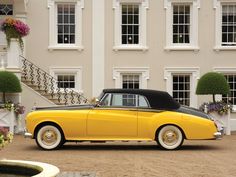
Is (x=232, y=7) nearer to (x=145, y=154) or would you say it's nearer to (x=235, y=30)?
(x=235, y=30)

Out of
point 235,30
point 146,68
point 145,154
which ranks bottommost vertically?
point 145,154

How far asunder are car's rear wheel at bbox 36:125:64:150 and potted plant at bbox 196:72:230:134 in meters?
8.68

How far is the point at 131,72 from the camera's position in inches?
989

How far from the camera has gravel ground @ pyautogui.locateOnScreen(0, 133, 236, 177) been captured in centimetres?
1197

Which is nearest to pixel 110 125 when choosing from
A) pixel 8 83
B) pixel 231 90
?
pixel 8 83

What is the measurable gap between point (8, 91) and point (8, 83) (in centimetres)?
32

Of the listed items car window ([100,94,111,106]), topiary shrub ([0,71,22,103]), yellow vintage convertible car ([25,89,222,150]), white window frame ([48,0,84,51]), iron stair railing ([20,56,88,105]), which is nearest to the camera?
yellow vintage convertible car ([25,89,222,150])

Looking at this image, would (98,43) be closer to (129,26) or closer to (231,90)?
(129,26)

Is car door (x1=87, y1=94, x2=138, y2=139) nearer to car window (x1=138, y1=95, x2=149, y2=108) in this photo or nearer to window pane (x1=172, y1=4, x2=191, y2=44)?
car window (x1=138, y1=95, x2=149, y2=108)

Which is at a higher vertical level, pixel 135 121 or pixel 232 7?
pixel 232 7

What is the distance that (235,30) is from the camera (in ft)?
83.8

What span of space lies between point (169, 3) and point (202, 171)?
14.2 meters

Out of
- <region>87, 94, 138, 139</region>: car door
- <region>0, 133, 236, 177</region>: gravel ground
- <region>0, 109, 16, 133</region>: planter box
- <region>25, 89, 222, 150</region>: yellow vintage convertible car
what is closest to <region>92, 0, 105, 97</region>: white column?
<region>0, 109, 16, 133</region>: planter box

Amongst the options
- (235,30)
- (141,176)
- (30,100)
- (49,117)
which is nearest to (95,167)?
(141,176)
